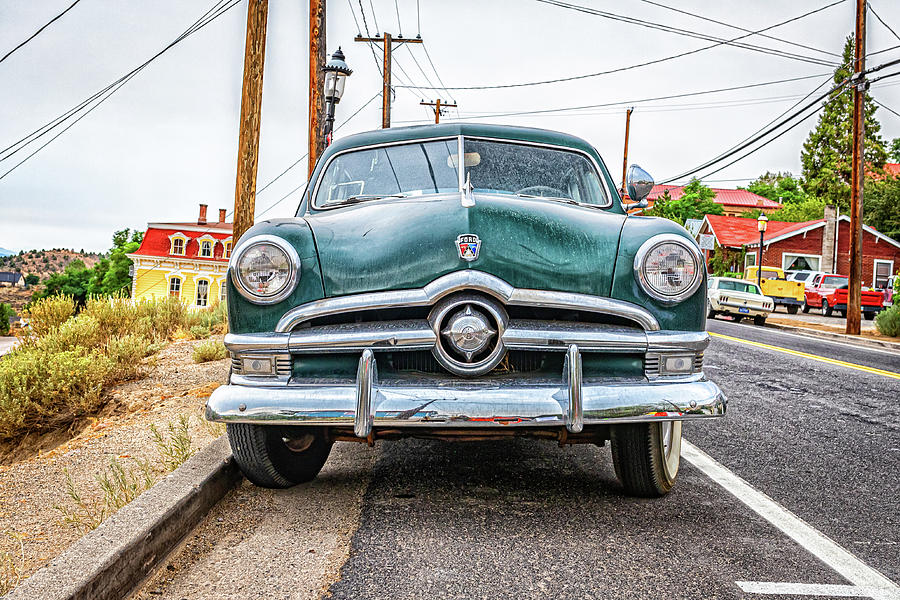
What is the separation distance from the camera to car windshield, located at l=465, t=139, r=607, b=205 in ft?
13.9

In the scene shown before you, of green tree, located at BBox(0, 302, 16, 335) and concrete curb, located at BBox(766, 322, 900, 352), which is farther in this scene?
green tree, located at BBox(0, 302, 16, 335)

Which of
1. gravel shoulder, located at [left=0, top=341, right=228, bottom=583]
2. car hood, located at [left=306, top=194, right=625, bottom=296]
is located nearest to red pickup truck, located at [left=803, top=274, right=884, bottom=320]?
gravel shoulder, located at [left=0, top=341, right=228, bottom=583]

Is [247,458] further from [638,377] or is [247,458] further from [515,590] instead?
[638,377]

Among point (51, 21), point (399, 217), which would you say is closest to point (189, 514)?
point (399, 217)

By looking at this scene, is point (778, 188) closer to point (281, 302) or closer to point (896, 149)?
point (896, 149)

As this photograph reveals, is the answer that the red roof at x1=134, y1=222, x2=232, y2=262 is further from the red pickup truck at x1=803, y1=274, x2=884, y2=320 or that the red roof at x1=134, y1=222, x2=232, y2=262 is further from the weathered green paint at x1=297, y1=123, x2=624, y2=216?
the weathered green paint at x1=297, y1=123, x2=624, y2=216

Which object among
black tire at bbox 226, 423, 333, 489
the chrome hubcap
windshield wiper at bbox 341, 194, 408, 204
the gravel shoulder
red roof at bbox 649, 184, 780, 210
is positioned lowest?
the gravel shoulder

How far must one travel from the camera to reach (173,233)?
54.1 meters

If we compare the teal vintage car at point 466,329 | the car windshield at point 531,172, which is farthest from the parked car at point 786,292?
the teal vintage car at point 466,329

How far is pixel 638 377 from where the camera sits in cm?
316

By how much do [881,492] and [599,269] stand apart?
2.18 m

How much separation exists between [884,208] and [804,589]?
5269 centimetres

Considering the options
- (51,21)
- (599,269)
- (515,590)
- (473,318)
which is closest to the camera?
(515,590)

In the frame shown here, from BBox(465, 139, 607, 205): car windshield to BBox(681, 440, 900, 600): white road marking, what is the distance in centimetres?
167
